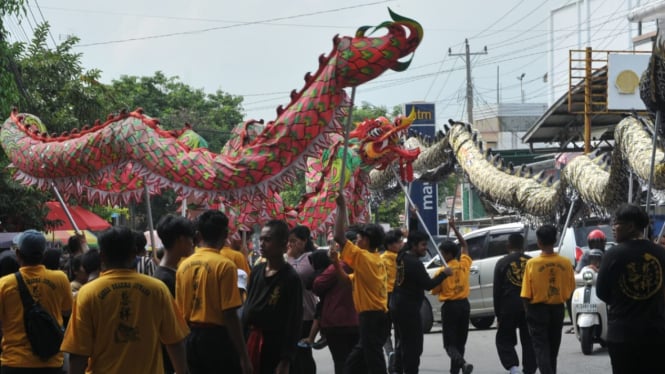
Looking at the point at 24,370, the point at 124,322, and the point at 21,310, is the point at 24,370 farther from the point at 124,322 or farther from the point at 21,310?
the point at 124,322

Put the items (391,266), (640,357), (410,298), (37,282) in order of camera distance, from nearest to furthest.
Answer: (640,357) < (37,282) < (410,298) < (391,266)

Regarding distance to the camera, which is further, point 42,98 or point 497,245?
point 42,98

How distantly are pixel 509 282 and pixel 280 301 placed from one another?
196 inches

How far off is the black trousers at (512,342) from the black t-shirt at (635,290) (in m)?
4.52

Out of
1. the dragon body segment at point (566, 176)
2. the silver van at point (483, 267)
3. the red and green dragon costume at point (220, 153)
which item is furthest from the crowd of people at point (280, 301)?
the silver van at point (483, 267)

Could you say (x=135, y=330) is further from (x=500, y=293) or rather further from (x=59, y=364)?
(x=500, y=293)

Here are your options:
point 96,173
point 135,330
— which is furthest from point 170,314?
point 96,173

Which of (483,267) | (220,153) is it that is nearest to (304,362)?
(220,153)

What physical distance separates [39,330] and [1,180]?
12012 mm

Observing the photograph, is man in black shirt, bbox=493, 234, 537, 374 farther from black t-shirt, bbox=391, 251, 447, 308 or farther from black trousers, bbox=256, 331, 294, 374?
black trousers, bbox=256, 331, 294, 374

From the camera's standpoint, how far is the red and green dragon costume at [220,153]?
10062 millimetres

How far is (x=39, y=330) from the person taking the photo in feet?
24.0

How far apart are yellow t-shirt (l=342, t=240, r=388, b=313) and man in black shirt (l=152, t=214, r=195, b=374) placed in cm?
275

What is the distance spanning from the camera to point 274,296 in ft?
24.1
